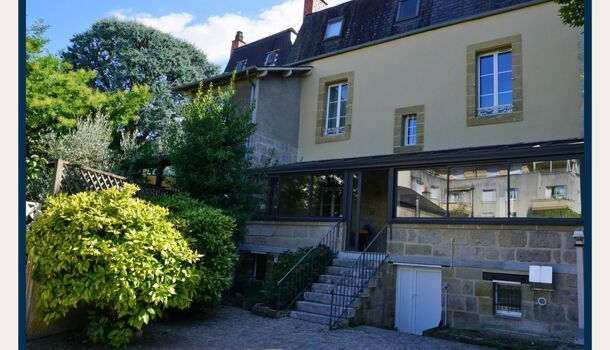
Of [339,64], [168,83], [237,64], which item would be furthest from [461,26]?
[168,83]

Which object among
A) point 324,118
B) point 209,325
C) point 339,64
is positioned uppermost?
point 339,64

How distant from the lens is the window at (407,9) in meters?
13.5

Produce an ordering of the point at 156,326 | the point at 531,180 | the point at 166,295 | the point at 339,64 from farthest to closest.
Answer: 1. the point at 339,64
2. the point at 531,180
3. the point at 156,326
4. the point at 166,295

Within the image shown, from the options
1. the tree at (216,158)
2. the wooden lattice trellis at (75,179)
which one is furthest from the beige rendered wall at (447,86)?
the wooden lattice trellis at (75,179)

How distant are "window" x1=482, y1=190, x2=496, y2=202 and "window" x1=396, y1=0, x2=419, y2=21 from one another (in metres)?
6.74

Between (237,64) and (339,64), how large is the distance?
8992 millimetres

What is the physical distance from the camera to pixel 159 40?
75.8 ft

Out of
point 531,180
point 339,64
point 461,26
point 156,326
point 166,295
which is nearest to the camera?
point 166,295

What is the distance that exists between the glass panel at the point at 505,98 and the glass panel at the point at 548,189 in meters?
2.95

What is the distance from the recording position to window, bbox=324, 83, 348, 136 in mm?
13891

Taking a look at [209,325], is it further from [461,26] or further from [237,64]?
[237,64]

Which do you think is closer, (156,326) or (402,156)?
(156,326)

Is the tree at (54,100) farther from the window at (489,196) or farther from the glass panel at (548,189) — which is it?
the glass panel at (548,189)

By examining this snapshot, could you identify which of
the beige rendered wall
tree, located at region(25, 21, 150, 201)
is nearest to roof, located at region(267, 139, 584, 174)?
the beige rendered wall
